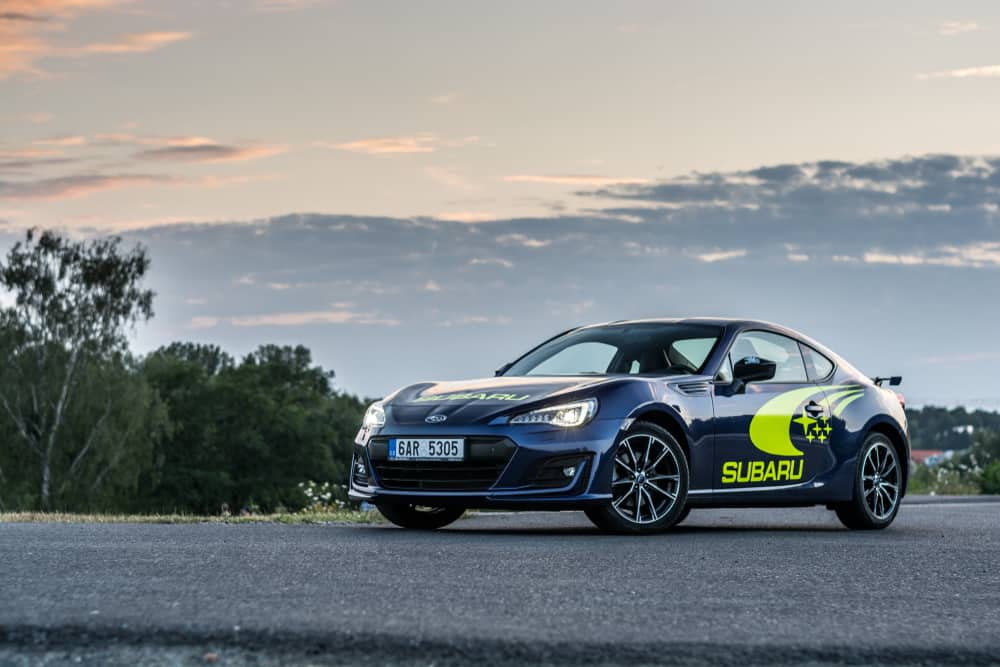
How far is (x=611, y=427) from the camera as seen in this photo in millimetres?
10164

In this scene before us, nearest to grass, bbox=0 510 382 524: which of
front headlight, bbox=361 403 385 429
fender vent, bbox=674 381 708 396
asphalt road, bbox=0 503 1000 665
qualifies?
front headlight, bbox=361 403 385 429

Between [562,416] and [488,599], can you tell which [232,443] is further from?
[488,599]

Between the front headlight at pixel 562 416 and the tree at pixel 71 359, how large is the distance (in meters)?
51.0

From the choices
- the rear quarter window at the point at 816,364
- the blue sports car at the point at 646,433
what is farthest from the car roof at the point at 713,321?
the rear quarter window at the point at 816,364

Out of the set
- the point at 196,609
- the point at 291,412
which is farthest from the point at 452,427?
the point at 291,412

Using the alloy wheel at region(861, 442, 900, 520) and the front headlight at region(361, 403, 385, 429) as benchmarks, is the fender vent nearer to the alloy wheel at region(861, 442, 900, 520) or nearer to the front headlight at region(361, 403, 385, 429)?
the alloy wheel at region(861, 442, 900, 520)

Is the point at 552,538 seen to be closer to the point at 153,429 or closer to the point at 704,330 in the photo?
the point at 704,330

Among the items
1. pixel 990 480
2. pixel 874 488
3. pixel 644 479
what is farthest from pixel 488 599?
pixel 990 480

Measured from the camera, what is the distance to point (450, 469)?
10.2m

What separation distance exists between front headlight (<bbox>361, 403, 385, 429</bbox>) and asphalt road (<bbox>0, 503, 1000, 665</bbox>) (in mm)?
956

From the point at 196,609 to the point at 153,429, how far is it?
58389 millimetres

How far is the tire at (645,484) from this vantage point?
403 inches

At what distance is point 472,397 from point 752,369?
7.15 feet

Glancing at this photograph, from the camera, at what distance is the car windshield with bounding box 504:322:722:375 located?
37.4 ft
